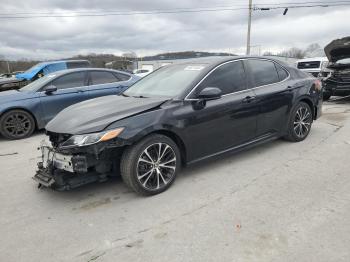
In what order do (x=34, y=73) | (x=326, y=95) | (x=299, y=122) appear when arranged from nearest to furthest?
1. (x=299, y=122)
2. (x=326, y=95)
3. (x=34, y=73)

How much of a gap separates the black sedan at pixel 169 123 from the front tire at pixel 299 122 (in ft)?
0.29

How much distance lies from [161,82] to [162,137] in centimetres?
119

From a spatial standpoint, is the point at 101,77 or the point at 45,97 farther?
the point at 101,77

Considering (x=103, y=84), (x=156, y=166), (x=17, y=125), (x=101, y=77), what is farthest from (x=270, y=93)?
(x=17, y=125)

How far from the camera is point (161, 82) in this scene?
15.8 ft

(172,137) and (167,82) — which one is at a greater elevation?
(167,82)

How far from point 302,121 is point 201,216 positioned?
325 cm

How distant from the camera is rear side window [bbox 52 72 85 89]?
7754 millimetres

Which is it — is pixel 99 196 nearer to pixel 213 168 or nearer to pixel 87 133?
pixel 87 133

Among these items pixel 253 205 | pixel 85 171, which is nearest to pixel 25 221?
pixel 85 171

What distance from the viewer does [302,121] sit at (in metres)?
5.76

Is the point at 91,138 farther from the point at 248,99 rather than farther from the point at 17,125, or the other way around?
the point at 17,125

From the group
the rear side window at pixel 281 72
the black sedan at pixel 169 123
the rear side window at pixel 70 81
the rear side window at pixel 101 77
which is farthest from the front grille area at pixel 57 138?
the rear side window at pixel 101 77

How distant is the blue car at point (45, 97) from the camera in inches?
282
